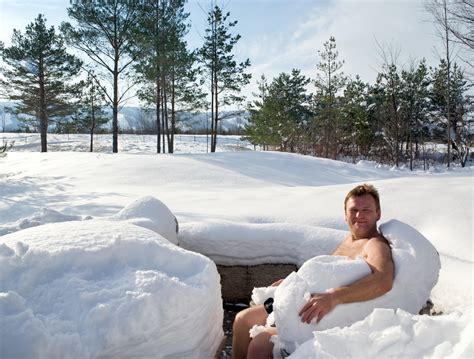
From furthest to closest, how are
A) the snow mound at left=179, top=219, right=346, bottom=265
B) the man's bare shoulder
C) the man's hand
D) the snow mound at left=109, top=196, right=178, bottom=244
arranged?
the snow mound at left=179, top=219, right=346, bottom=265
the snow mound at left=109, top=196, right=178, bottom=244
the man's bare shoulder
the man's hand

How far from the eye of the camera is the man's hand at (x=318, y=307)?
157 cm

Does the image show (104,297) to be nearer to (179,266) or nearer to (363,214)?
(179,266)

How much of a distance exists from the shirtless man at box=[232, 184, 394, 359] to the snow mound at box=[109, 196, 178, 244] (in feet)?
4.48

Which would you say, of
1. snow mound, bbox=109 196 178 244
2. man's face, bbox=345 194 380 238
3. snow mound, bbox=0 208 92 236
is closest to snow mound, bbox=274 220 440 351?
man's face, bbox=345 194 380 238

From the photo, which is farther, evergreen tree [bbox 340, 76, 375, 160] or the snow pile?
evergreen tree [bbox 340, 76, 375, 160]

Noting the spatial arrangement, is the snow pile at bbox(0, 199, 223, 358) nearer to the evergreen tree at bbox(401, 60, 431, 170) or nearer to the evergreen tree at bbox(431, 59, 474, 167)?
the evergreen tree at bbox(431, 59, 474, 167)

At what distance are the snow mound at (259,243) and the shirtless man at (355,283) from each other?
120cm

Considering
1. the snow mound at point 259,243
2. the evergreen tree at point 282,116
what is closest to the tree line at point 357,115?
the evergreen tree at point 282,116

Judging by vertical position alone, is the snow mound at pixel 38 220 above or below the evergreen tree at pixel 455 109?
below

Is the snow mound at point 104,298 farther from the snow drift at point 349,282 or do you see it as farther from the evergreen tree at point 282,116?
the evergreen tree at point 282,116

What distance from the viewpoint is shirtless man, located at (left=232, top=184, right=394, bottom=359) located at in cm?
160

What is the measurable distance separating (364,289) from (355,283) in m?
0.04

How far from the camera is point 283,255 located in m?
3.36

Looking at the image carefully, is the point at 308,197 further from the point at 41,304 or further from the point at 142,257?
the point at 41,304
